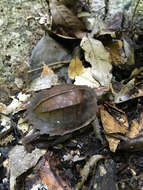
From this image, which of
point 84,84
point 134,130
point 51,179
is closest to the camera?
point 51,179

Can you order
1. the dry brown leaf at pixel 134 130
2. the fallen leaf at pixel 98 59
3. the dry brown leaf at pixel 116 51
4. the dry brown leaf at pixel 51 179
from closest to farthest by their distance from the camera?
the dry brown leaf at pixel 51 179 < the dry brown leaf at pixel 134 130 < the fallen leaf at pixel 98 59 < the dry brown leaf at pixel 116 51

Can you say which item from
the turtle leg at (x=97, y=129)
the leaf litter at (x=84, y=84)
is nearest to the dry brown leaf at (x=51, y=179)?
the leaf litter at (x=84, y=84)

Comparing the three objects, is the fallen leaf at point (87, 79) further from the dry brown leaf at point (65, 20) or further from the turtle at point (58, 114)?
the dry brown leaf at point (65, 20)

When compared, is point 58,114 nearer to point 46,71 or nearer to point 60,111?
point 60,111

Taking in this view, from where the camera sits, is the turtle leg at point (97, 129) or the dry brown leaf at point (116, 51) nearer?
the turtle leg at point (97, 129)

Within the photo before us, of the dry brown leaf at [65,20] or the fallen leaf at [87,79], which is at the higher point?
the dry brown leaf at [65,20]

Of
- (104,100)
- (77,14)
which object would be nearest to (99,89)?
(104,100)

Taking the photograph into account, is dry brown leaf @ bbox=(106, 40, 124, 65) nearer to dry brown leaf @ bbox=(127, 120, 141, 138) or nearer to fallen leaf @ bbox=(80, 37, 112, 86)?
fallen leaf @ bbox=(80, 37, 112, 86)

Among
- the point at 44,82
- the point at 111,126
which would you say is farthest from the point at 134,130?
the point at 44,82
